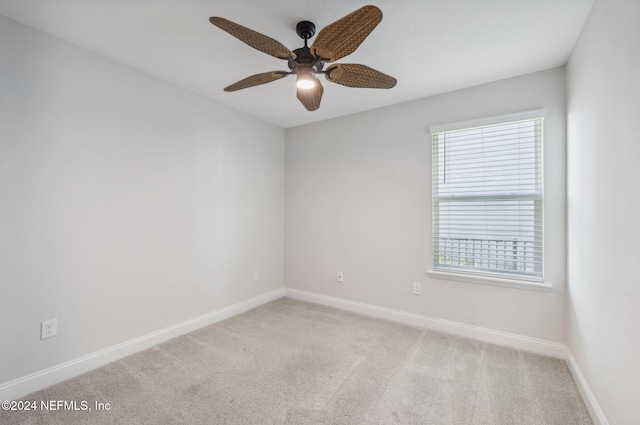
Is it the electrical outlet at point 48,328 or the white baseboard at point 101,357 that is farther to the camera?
the electrical outlet at point 48,328

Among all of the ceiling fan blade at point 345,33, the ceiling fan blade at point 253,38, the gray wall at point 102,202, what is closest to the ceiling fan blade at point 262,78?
the ceiling fan blade at point 253,38

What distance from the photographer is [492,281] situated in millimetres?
2580

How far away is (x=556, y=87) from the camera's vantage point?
7.69 feet

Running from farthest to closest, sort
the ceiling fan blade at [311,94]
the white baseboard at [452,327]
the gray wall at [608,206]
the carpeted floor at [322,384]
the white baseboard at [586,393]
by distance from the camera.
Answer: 1. the white baseboard at [452,327]
2. the ceiling fan blade at [311,94]
3. the carpeted floor at [322,384]
4. the white baseboard at [586,393]
5. the gray wall at [608,206]

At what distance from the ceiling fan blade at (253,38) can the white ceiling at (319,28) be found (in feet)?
1.08

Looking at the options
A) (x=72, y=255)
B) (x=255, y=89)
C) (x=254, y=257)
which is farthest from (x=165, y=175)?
(x=254, y=257)

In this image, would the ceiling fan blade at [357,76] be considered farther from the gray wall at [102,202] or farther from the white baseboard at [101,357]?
the white baseboard at [101,357]

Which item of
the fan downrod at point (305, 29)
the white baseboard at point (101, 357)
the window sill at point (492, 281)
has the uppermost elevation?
the fan downrod at point (305, 29)

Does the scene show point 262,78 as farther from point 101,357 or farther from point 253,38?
point 101,357

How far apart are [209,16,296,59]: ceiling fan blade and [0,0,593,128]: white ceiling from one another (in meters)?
0.33

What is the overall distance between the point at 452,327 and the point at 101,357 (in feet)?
10.3

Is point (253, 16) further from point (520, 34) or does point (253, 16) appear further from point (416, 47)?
point (520, 34)

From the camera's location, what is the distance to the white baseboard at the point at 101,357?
179 cm

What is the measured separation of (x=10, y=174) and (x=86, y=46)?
3.56 ft
